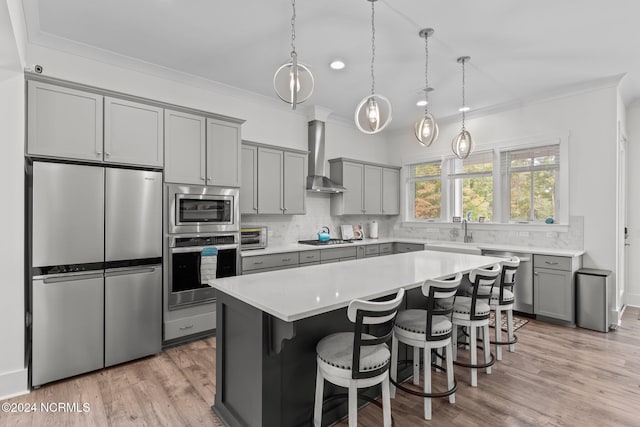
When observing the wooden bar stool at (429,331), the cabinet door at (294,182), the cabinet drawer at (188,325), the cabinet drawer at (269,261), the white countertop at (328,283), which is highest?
the cabinet door at (294,182)

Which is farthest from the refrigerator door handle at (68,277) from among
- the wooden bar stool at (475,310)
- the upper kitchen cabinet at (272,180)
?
the wooden bar stool at (475,310)

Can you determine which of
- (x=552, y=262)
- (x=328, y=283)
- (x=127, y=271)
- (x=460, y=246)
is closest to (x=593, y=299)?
(x=552, y=262)

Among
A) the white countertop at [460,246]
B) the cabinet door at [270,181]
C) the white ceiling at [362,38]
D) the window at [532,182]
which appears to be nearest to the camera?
the white ceiling at [362,38]

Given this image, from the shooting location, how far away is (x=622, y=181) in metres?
4.58

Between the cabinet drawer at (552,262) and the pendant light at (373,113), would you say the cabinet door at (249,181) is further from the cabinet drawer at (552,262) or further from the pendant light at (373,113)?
the cabinet drawer at (552,262)

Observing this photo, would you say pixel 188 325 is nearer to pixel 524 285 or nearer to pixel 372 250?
pixel 372 250

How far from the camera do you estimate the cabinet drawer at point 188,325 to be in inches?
133

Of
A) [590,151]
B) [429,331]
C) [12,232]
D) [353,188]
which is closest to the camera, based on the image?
[429,331]

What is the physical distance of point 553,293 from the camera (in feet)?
13.7

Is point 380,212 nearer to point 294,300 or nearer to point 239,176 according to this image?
point 239,176

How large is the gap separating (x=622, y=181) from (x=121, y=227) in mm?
6196

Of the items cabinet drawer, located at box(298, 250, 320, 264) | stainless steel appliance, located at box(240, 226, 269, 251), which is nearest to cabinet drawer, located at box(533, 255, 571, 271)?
cabinet drawer, located at box(298, 250, 320, 264)

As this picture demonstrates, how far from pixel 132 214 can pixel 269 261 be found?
65.8 inches

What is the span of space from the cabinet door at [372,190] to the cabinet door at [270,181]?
72.2 inches
